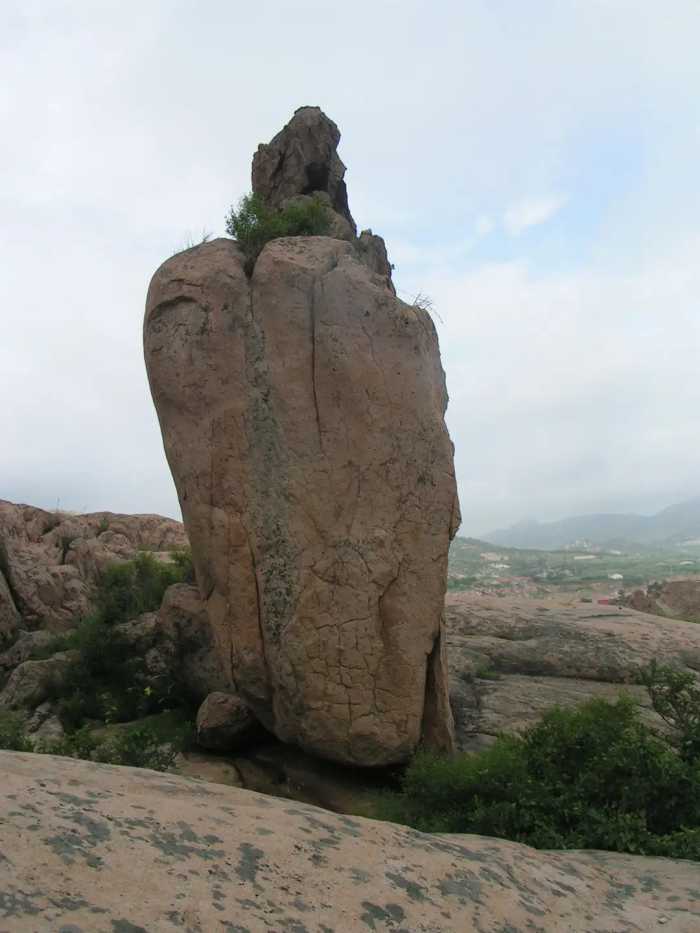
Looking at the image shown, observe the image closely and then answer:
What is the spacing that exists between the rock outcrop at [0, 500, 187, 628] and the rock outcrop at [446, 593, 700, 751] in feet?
24.9

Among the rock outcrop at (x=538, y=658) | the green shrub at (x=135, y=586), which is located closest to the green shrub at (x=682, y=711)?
the rock outcrop at (x=538, y=658)

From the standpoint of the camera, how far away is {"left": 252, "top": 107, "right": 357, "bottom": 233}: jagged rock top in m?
12.5

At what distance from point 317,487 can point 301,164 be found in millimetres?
6920

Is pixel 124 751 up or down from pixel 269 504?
down

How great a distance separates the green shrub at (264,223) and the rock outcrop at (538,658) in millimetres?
7082

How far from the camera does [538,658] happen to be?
1227cm

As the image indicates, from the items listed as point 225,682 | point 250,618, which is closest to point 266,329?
point 250,618

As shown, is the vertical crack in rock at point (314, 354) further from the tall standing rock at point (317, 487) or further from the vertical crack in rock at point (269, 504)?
the vertical crack in rock at point (269, 504)

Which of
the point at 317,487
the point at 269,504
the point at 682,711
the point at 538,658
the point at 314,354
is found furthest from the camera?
the point at 538,658

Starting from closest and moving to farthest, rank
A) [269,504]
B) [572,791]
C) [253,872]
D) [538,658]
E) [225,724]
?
[253,872] < [572,791] < [269,504] < [225,724] < [538,658]

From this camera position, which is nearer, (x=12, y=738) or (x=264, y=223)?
(x=12, y=738)

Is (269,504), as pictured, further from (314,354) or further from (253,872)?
(253,872)

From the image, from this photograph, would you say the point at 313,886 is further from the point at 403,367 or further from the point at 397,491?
the point at 403,367

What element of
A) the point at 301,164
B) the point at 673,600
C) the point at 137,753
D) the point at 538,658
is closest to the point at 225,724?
the point at 137,753
